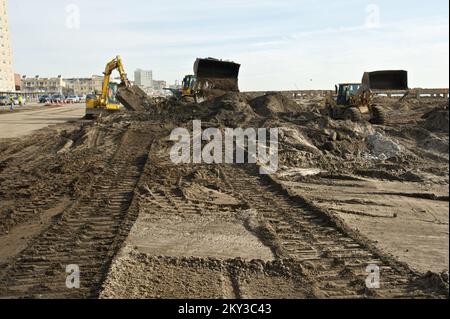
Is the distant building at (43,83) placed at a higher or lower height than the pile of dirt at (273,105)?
higher

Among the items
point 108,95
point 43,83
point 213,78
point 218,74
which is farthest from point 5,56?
point 218,74

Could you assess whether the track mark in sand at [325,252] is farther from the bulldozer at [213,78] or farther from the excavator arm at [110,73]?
the excavator arm at [110,73]

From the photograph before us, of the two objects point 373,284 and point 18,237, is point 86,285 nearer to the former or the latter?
point 18,237

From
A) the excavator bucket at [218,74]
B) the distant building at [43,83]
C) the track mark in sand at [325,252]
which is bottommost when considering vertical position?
the track mark in sand at [325,252]

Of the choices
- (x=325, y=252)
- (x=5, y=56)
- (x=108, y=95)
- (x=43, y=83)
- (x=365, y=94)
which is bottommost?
(x=325, y=252)

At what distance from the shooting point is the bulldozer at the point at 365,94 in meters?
20.7

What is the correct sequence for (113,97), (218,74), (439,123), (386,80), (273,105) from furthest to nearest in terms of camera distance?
(113,97) → (218,74) → (273,105) → (386,80) → (439,123)

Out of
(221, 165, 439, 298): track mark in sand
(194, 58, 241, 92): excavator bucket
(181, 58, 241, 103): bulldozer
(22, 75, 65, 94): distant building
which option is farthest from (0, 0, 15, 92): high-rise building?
(221, 165, 439, 298): track mark in sand

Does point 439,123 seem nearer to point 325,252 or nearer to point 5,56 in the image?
point 325,252

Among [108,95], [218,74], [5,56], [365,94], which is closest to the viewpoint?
[365,94]

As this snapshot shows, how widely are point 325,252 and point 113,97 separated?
25.4 metres

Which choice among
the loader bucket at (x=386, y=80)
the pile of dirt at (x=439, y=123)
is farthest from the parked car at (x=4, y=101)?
the pile of dirt at (x=439, y=123)

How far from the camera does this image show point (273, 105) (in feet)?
85.9

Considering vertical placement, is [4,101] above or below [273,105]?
above
